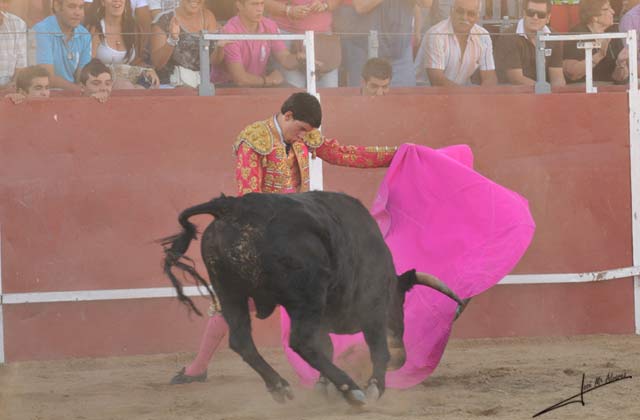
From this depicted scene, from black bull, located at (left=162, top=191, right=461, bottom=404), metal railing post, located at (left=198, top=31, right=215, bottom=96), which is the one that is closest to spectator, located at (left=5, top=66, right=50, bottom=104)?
metal railing post, located at (left=198, top=31, right=215, bottom=96)

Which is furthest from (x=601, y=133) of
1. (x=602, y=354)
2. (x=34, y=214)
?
(x=34, y=214)

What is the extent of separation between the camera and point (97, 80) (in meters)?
5.71

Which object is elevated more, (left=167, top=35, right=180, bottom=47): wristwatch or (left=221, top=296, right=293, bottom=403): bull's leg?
(left=167, top=35, right=180, bottom=47): wristwatch

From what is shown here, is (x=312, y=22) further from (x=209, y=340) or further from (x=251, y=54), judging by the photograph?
(x=209, y=340)

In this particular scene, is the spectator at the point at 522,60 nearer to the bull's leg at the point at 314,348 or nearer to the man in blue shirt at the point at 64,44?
the man in blue shirt at the point at 64,44

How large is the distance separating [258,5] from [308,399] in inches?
98.0

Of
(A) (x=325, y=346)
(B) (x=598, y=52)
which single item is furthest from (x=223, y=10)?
(A) (x=325, y=346)

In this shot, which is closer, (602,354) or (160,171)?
(602,354)

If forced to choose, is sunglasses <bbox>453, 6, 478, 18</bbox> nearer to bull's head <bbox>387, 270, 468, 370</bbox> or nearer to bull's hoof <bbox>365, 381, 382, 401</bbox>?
bull's head <bbox>387, 270, 468, 370</bbox>

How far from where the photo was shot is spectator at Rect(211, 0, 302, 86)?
230 inches

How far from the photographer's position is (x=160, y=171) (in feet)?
19.3

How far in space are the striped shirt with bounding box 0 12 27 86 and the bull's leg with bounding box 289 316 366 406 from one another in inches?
98.6

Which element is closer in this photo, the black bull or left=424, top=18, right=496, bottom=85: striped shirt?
the black bull

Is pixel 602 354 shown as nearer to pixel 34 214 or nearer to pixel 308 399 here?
pixel 308 399
